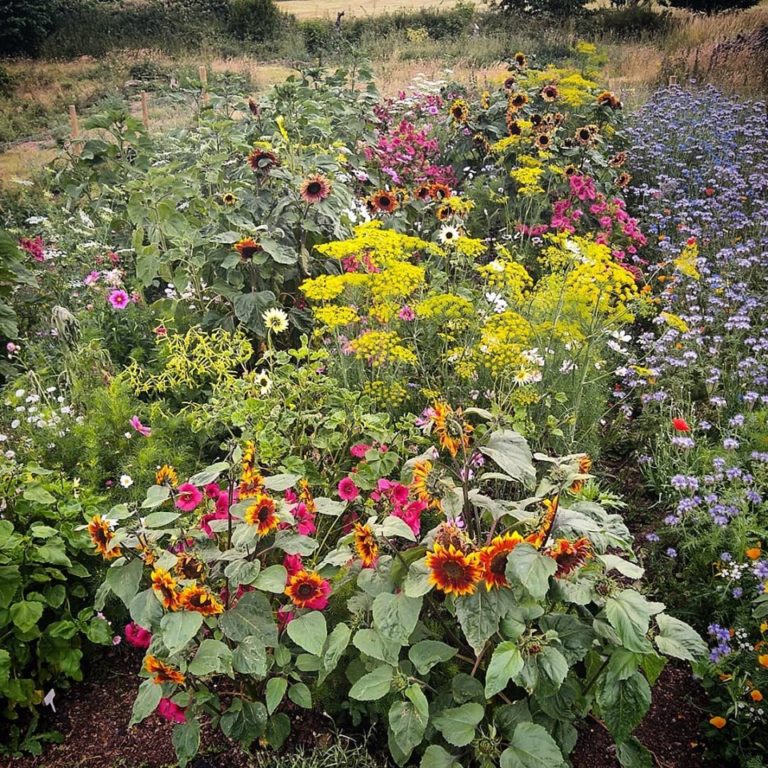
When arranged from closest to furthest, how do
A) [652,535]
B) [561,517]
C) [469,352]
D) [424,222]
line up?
[561,517] → [652,535] → [469,352] → [424,222]

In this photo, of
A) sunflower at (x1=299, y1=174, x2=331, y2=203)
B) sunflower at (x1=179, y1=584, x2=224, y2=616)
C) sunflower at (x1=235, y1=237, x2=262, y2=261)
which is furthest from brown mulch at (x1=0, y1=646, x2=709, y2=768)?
sunflower at (x1=299, y1=174, x2=331, y2=203)

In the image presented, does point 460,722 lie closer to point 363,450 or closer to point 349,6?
point 363,450

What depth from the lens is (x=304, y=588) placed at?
1.67 meters

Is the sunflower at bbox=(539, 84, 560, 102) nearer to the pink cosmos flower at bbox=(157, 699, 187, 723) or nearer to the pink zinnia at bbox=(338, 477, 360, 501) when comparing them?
the pink zinnia at bbox=(338, 477, 360, 501)

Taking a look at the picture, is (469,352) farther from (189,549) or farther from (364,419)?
(189,549)

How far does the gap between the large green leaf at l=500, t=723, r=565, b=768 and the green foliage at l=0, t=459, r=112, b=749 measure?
1.26m

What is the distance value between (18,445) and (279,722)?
157 cm

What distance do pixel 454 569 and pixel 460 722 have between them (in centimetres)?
37

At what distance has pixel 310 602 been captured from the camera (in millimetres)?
1710

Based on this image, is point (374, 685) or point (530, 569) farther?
point (374, 685)

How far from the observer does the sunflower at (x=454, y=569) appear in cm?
143

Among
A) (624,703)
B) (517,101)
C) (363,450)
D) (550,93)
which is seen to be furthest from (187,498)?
(550,93)

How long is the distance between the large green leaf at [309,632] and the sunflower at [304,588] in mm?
40

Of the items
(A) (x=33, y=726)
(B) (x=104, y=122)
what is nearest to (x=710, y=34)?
(B) (x=104, y=122)
